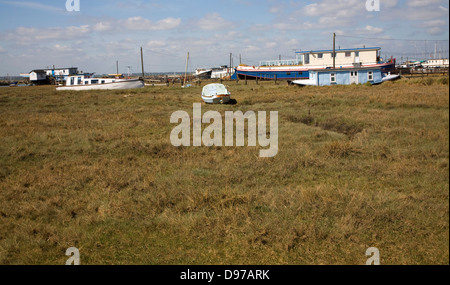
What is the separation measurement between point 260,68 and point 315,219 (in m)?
57.7

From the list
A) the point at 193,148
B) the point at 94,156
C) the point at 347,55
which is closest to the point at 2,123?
the point at 94,156

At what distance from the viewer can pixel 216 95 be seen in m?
25.3

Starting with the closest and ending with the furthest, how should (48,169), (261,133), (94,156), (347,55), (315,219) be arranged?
(315,219), (48,169), (94,156), (261,133), (347,55)

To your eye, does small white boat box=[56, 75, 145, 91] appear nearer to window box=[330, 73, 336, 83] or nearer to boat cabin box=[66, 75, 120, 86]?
boat cabin box=[66, 75, 120, 86]

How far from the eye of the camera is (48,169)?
984cm

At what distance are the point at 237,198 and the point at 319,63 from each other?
4984 cm

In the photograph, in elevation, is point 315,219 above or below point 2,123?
below

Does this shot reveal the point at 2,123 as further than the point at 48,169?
Yes

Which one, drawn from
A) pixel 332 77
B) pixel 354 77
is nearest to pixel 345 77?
pixel 354 77

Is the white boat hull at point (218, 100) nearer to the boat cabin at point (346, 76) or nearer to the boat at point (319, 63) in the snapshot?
the boat cabin at point (346, 76)

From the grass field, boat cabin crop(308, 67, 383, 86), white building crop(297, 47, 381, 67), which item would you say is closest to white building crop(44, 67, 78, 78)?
white building crop(297, 47, 381, 67)

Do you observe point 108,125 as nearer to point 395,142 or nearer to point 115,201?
point 115,201

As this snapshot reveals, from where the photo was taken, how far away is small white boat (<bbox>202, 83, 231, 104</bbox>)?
2522cm
